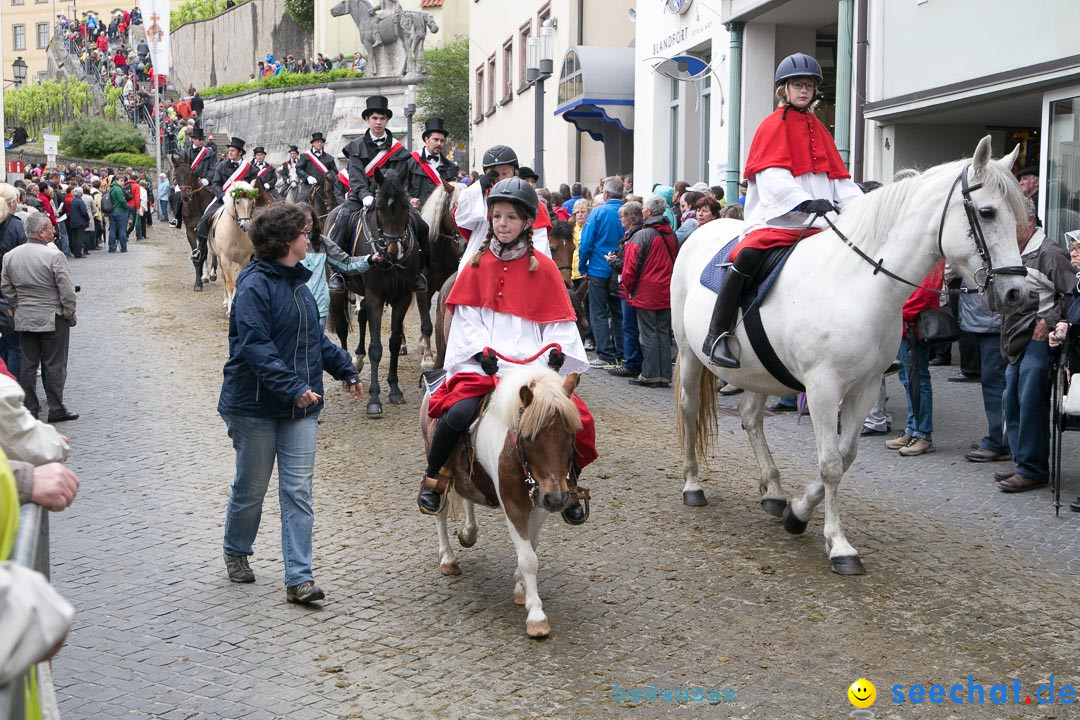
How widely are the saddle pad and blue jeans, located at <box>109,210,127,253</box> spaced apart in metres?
28.7

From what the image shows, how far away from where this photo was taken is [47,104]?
71062mm

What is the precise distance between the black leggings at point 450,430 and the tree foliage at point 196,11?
87.1 meters

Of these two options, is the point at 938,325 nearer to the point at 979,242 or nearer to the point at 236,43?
the point at 979,242

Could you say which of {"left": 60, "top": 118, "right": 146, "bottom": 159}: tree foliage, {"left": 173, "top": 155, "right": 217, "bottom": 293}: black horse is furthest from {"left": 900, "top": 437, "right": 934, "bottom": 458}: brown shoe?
{"left": 60, "top": 118, "right": 146, "bottom": 159}: tree foliage

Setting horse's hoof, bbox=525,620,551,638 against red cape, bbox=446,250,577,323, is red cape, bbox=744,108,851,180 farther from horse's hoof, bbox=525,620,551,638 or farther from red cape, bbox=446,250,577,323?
horse's hoof, bbox=525,620,551,638

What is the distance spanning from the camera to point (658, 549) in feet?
22.6

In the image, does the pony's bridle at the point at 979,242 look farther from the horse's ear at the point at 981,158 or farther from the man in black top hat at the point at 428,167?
the man in black top hat at the point at 428,167

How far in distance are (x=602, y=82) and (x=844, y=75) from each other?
983 cm

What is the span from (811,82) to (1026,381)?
277cm

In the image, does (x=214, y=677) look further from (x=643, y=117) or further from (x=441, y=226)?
(x=643, y=117)

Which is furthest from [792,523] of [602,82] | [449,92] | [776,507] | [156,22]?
[449,92]

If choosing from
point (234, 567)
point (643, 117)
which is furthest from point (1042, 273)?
point (643, 117)

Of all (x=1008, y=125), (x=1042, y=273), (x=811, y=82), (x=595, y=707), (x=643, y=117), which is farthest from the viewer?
(x=643, y=117)

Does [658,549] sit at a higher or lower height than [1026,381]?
lower
